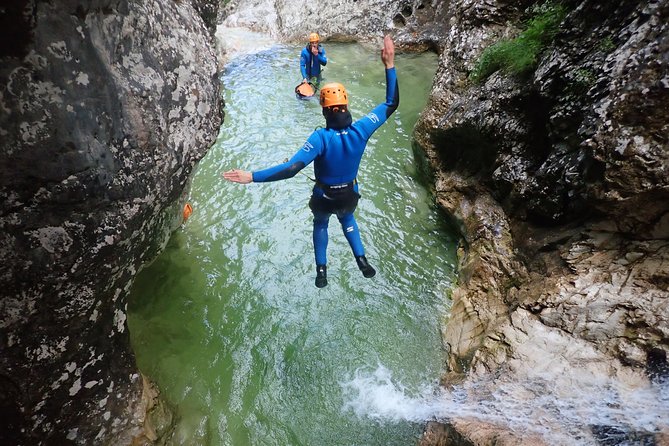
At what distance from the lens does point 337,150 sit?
3975mm

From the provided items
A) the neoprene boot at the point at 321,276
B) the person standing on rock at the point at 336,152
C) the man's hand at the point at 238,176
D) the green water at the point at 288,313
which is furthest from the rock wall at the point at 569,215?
the man's hand at the point at 238,176

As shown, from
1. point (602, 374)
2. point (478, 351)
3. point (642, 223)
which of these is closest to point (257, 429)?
point (478, 351)

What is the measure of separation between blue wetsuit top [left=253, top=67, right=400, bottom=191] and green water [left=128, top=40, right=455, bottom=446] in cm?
177

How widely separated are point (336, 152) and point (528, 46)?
133 inches

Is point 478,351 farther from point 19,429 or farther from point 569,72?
point 19,429

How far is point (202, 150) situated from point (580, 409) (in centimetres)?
395

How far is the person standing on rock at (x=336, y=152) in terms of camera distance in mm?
3719

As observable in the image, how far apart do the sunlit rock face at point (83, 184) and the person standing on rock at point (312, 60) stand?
664cm

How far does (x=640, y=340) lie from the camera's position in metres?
3.17

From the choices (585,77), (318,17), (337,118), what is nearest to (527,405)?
(337,118)

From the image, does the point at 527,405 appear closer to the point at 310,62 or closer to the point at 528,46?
the point at 528,46

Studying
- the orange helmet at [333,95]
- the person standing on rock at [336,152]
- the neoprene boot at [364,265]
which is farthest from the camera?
the neoprene boot at [364,265]

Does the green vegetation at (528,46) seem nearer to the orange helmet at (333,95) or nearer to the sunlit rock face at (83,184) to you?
the orange helmet at (333,95)

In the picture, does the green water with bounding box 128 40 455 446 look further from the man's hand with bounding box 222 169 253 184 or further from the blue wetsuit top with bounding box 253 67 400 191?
the man's hand with bounding box 222 169 253 184
